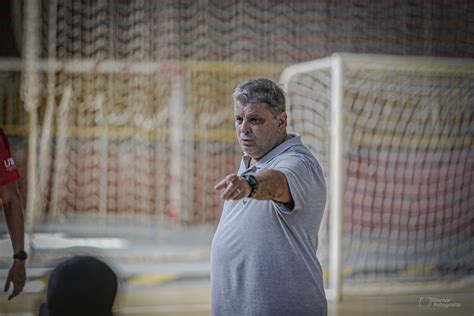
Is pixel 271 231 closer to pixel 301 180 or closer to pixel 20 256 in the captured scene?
pixel 301 180

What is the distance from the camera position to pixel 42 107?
934 centimetres

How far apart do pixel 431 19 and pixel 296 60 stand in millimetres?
1982

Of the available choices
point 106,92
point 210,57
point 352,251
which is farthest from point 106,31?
point 352,251

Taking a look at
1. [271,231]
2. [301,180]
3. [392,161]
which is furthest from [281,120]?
[392,161]

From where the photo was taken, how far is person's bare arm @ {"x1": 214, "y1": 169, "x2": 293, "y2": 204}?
231 cm

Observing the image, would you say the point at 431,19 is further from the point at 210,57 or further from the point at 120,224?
the point at 120,224

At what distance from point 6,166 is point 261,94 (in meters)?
1.31

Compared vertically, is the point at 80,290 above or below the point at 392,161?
above

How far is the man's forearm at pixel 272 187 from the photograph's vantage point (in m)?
2.39

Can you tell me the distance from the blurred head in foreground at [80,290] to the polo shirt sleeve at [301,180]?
914mm

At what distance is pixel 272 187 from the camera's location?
2422mm
